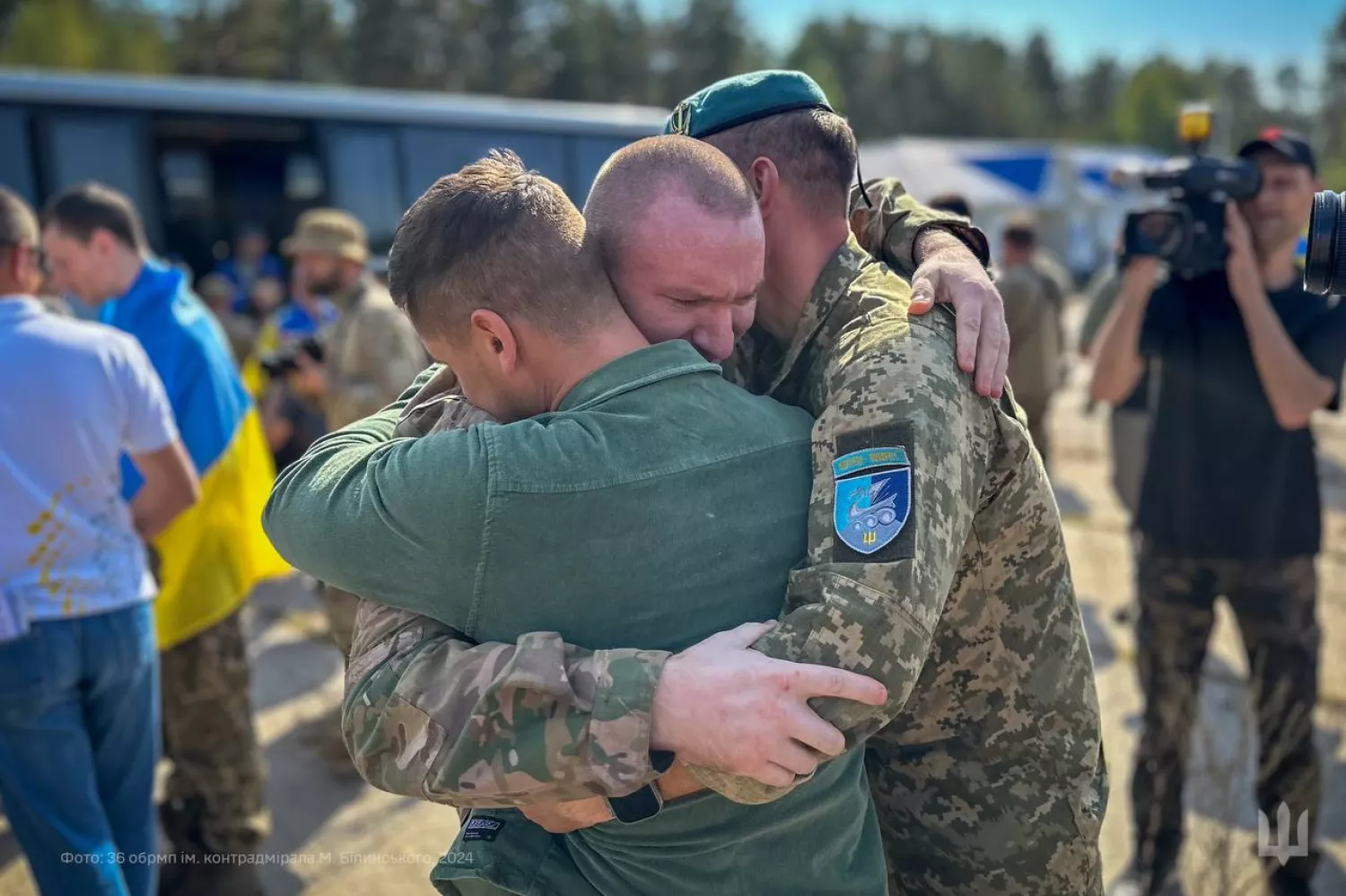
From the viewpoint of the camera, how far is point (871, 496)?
3.93ft

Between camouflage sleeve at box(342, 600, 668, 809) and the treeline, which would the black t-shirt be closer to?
camouflage sleeve at box(342, 600, 668, 809)

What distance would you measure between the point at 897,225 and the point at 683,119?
0.40 metres

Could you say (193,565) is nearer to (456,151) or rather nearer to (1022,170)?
(456,151)

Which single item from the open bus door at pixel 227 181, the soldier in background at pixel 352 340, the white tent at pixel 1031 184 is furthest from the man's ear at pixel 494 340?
the white tent at pixel 1031 184

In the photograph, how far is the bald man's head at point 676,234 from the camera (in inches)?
49.7

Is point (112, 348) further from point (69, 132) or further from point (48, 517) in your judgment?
point (69, 132)

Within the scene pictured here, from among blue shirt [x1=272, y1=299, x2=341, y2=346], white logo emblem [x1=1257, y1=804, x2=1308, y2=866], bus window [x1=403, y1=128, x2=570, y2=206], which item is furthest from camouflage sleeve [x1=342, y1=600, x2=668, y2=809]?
bus window [x1=403, y1=128, x2=570, y2=206]

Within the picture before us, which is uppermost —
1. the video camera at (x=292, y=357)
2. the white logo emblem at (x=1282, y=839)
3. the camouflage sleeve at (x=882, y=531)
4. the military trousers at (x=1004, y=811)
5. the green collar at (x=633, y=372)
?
the green collar at (x=633, y=372)

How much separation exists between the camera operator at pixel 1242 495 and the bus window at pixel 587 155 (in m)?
8.14

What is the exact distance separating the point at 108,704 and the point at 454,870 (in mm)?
1700

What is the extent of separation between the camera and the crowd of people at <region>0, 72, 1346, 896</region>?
3.70 ft

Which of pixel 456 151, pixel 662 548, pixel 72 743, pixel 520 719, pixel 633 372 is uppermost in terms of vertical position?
pixel 456 151

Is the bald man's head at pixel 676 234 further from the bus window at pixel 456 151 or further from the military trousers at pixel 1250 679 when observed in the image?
the bus window at pixel 456 151

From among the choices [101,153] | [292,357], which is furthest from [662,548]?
[101,153]
